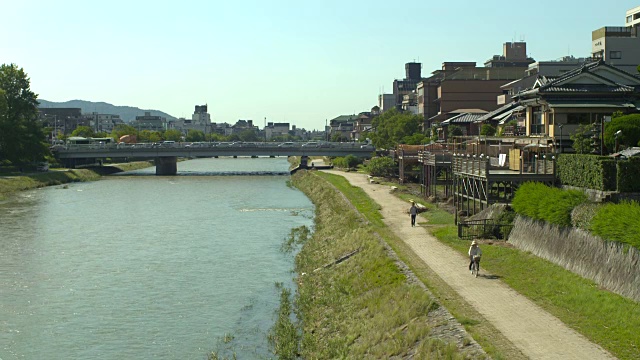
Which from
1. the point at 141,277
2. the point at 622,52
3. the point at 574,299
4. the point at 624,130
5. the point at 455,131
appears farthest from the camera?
the point at 622,52

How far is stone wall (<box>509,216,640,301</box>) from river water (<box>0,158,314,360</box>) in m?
9.81

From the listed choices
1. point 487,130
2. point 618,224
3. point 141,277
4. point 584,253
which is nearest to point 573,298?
point 618,224

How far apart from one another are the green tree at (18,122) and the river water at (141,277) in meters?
22.4

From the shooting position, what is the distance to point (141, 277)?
1350 inches

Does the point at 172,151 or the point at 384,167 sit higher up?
the point at 172,151

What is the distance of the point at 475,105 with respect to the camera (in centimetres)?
11000

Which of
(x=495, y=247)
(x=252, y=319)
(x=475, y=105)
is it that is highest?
(x=475, y=105)

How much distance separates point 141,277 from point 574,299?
19.8 m

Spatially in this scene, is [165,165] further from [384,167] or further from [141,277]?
[141,277]

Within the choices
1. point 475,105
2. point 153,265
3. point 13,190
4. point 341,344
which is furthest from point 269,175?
point 341,344

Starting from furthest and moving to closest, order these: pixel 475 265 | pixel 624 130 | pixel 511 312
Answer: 1. pixel 624 130
2. pixel 475 265
3. pixel 511 312

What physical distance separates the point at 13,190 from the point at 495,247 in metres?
63.2

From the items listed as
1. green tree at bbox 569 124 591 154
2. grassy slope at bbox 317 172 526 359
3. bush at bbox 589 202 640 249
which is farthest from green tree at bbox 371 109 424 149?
bush at bbox 589 202 640 249

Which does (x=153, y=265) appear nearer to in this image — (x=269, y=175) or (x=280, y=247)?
(x=280, y=247)
